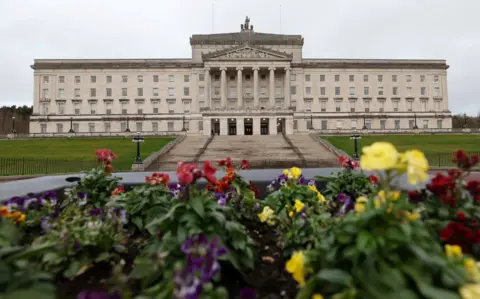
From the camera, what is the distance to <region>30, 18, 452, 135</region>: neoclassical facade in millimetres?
70125

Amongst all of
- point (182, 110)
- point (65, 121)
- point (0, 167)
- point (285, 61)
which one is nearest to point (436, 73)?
point (285, 61)

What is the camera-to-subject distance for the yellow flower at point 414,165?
2.22 metres

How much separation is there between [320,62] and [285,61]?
10.8m

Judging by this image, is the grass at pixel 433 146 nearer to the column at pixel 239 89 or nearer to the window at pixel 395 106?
the column at pixel 239 89

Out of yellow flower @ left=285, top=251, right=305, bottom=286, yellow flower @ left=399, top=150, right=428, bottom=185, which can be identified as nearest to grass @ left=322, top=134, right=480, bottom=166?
yellow flower @ left=399, top=150, right=428, bottom=185

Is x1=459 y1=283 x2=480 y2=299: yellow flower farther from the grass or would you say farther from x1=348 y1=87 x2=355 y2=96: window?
x1=348 y1=87 x2=355 y2=96: window

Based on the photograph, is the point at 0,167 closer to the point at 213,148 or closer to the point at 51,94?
the point at 213,148

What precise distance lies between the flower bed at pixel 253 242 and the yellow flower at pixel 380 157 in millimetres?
10

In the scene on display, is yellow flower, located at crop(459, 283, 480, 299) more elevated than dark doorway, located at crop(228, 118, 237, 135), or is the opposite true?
dark doorway, located at crop(228, 118, 237, 135)

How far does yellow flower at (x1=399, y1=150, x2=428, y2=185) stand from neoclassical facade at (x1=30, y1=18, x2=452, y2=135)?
6614 centimetres

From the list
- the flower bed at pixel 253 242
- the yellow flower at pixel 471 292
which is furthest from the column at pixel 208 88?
the yellow flower at pixel 471 292

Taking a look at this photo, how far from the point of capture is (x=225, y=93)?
2680 inches

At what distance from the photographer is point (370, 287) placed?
2004 millimetres

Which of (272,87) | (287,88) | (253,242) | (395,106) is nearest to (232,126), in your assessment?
(272,87)
